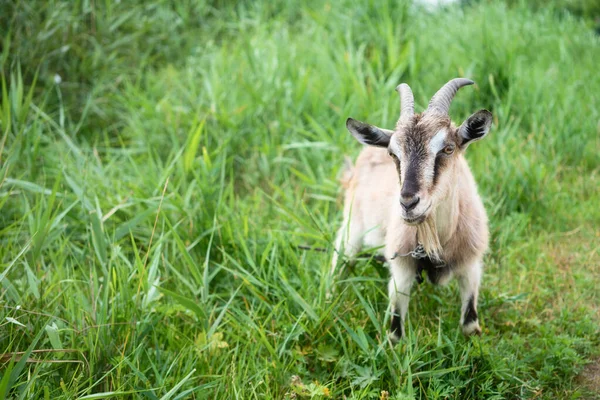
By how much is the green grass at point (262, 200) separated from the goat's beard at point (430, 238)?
17.2 inches

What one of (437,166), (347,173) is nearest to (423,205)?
(437,166)

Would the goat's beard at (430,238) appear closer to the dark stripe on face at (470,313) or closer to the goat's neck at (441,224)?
the goat's neck at (441,224)

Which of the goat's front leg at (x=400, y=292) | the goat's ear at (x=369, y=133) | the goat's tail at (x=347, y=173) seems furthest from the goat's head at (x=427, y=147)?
the goat's tail at (x=347, y=173)

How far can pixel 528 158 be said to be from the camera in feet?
16.1

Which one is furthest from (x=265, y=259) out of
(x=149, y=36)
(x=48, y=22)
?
(x=149, y=36)

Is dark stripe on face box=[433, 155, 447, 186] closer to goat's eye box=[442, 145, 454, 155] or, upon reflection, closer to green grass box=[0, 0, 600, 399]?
goat's eye box=[442, 145, 454, 155]

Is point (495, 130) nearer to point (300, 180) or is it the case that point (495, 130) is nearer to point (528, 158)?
point (528, 158)

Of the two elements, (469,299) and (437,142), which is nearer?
(437,142)

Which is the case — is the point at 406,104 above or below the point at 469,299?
above

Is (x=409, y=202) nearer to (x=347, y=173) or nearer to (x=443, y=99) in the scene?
(x=443, y=99)

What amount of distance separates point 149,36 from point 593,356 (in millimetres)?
5562

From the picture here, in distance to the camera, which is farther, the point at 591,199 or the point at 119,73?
the point at 119,73

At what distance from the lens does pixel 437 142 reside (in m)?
3.03

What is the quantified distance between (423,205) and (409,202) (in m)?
0.08
